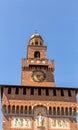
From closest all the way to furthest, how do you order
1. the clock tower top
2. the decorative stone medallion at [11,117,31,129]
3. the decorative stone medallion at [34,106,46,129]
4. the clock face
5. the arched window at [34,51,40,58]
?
the decorative stone medallion at [11,117,31,129]
the decorative stone medallion at [34,106,46,129]
the clock tower top
the clock face
the arched window at [34,51,40,58]

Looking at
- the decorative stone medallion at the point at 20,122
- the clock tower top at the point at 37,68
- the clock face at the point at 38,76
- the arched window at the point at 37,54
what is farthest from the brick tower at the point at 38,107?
the arched window at the point at 37,54

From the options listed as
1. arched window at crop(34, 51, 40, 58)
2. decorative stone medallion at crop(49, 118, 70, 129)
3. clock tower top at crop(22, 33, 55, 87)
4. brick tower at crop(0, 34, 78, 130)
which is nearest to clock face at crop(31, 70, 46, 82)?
clock tower top at crop(22, 33, 55, 87)

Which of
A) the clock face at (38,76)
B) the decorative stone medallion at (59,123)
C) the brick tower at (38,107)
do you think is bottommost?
the decorative stone medallion at (59,123)

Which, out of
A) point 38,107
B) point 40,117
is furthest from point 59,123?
A: point 38,107

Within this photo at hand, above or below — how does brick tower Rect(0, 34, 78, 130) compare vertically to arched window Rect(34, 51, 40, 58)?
below

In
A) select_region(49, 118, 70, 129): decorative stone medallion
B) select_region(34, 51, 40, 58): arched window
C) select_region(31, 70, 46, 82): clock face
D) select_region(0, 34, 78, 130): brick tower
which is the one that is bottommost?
select_region(49, 118, 70, 129): decorative stone medallion

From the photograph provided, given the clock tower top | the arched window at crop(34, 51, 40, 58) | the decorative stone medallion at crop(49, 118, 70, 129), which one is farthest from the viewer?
the arched window at crop(34, 51, 40, 58)

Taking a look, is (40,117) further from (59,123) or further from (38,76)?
(38,76)

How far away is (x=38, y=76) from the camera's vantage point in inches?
1524

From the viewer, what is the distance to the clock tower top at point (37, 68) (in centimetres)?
3818

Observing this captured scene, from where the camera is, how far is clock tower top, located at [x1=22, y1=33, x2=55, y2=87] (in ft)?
125

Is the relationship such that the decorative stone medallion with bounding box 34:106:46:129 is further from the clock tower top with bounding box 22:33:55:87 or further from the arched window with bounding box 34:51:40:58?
the arched window with bounding box 34:51:40:58

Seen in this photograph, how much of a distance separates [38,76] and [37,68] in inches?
40.2

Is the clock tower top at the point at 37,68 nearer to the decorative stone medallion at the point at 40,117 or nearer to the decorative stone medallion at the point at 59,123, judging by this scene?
the decorative stone medallion at the point at 40,117
